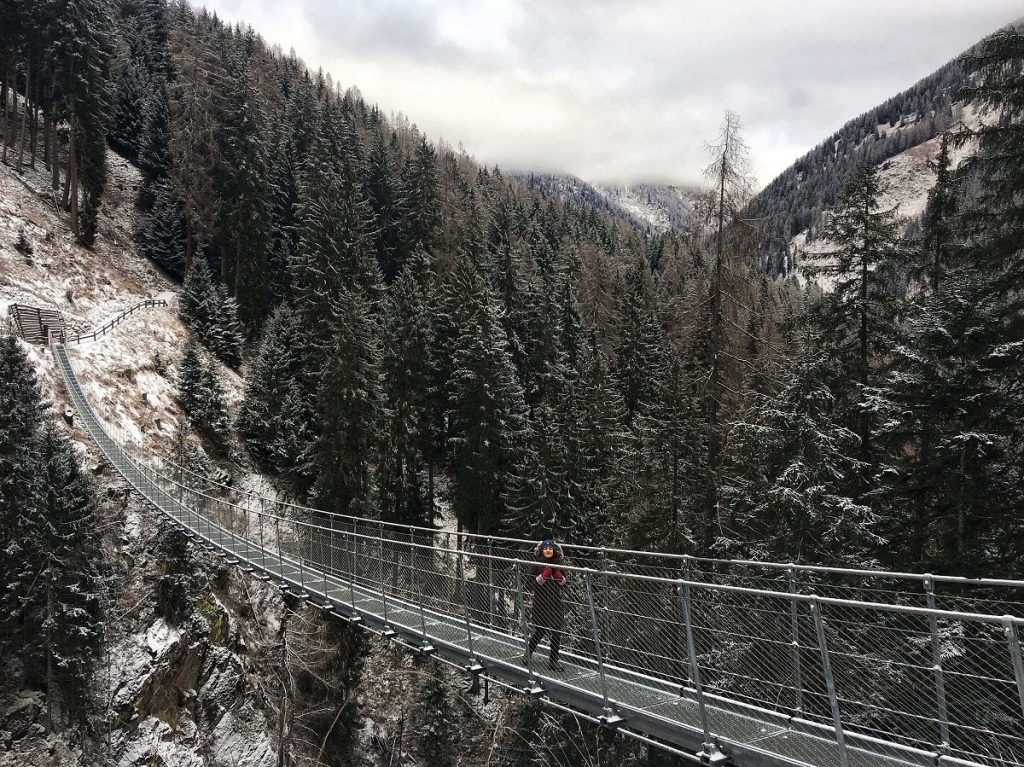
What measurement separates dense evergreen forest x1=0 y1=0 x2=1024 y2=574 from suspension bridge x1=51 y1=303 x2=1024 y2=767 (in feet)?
10.8

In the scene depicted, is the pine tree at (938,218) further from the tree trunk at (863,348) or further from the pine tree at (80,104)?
the pine tree at (80,104)

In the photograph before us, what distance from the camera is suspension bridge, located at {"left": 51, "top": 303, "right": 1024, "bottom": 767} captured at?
4.62 m

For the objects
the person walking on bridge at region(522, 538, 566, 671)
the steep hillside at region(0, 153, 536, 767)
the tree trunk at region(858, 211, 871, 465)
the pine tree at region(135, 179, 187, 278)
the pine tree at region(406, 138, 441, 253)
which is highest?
the pine tree at region(406, 138, 441, 253)

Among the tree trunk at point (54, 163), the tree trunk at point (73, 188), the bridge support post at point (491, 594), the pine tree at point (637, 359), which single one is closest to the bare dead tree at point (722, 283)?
the bridge support post at point (491, 594)

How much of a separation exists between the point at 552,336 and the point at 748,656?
30333mm

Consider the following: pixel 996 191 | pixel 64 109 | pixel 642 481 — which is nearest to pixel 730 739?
pixel 996 191

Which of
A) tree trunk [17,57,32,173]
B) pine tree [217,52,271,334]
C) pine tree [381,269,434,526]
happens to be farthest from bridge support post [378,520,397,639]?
tree trunk [17,57,32,173]

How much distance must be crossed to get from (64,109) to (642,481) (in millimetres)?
42301

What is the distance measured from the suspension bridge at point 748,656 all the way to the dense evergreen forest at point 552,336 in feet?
10.8

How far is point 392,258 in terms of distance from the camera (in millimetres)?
53938

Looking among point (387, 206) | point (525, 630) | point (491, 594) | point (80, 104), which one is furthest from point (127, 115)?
point (525, 630)

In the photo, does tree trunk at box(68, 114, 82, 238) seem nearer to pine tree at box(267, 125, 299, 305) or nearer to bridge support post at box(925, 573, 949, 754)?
pine tree at box(267, 125, 299, 305)

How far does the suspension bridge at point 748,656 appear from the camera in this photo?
182 inches

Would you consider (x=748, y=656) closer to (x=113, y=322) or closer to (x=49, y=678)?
(x=49, y=678)
